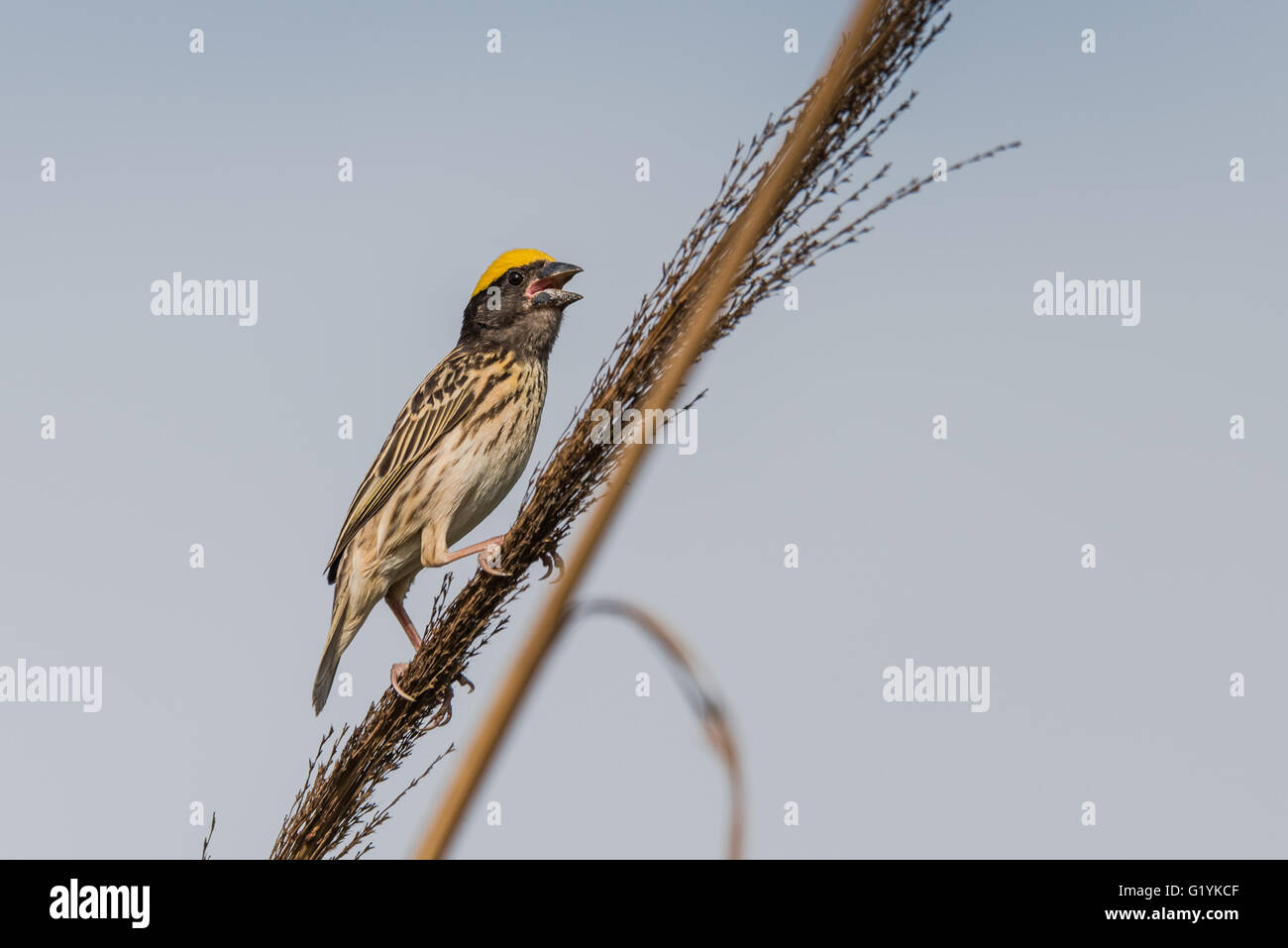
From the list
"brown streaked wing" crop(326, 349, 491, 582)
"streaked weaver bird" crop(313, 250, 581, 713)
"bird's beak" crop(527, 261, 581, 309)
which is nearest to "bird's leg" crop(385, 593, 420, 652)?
"streaked weaver bird" crop(313, 250, 581, 713)

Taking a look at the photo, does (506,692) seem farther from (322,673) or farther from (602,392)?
(322,673)

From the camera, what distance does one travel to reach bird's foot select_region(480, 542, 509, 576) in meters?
3.29

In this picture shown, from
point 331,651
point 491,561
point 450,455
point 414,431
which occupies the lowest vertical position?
point 331,651

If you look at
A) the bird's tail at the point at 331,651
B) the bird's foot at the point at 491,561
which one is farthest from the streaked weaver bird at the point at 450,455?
the bird's foot at the point at 491,561

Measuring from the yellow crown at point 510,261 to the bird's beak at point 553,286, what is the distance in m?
0.09

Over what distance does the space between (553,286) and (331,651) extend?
1.95m

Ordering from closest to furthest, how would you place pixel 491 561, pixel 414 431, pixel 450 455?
pixel 491 561 < pixel 450 455 < pixel 414 431

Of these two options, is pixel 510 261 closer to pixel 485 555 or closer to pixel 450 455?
pixel 450 455

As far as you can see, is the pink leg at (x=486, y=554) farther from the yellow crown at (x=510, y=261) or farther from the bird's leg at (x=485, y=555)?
the yellow crown at (x=510, y=261)

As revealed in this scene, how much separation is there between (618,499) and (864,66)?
1351mm

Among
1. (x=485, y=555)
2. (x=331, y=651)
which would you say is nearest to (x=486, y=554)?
(x=485, y=555)

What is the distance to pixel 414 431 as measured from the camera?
547 centimetres

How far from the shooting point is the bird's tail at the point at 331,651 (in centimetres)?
545

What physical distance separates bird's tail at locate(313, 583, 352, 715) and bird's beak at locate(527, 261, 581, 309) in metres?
1.59
